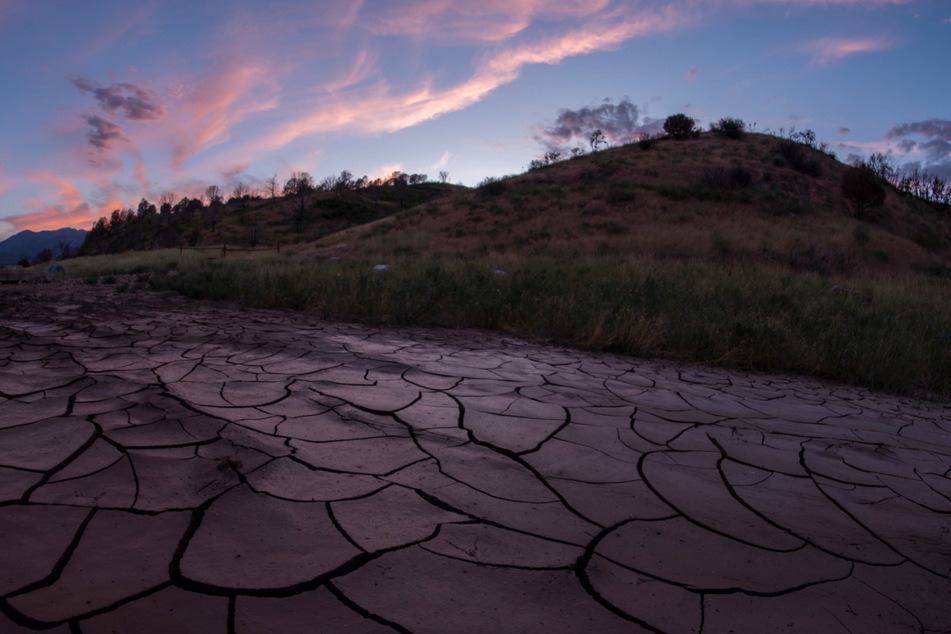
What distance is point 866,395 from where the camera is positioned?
4328 millimetres

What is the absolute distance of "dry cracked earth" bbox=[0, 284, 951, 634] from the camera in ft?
4.26

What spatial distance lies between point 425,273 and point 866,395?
272 inches

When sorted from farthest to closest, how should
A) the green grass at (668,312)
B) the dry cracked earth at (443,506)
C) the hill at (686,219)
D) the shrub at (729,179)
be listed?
1. the shrub at (729,179)
2. the hill at (686,219)
3. the green grass at (668,312)
4. the dry cracked earth at (443,506)

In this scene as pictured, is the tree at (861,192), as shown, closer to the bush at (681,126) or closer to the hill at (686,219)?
the hill at (686,219)

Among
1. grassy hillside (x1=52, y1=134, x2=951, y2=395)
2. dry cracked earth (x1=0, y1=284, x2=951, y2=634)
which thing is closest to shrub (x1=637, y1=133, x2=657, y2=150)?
grassy hillside (x1=52, y1=134, x2=951, y2=395)

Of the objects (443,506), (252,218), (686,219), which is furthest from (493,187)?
(252,218)

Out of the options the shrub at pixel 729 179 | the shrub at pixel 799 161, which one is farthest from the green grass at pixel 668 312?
the shrub at pixel 799 161

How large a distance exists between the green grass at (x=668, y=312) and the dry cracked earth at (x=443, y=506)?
169cm

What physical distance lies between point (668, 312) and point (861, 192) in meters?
24.0

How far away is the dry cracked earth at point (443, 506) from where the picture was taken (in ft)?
4.26

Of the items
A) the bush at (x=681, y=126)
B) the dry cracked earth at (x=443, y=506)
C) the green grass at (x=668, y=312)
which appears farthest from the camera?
the bush at (x=681, y=126)

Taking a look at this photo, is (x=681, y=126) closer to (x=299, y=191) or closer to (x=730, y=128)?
(x=730, y=128)

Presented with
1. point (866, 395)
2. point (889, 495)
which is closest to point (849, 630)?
point (889, 495)

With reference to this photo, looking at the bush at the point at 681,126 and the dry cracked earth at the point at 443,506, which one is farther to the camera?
the bush at the point at 681,126
